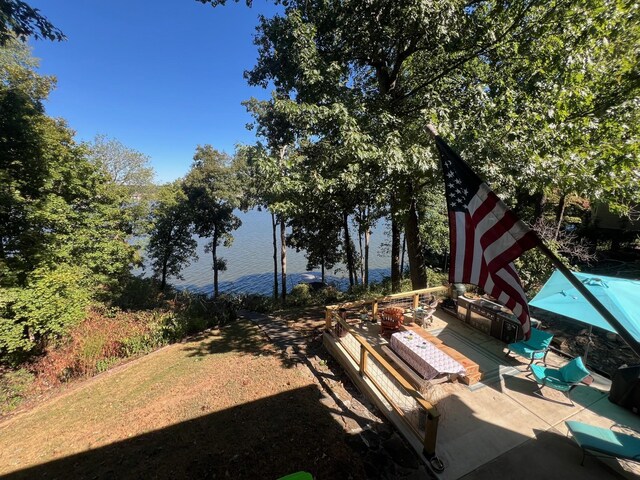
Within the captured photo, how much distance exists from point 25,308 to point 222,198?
14.5 m

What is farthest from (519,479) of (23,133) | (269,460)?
(23,133)

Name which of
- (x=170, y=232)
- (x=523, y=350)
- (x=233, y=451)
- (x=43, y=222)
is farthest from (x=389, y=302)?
(x=170, y=232)

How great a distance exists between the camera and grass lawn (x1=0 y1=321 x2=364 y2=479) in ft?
15.4

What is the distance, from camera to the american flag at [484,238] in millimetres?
2662

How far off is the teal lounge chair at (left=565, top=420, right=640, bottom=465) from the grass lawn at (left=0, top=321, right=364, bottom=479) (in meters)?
3.48

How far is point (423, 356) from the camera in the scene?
6473mm

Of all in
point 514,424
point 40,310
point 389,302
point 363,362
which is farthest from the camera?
point 389,302

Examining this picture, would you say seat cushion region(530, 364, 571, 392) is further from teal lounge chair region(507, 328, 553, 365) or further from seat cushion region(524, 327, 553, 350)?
seat cushion region(524, 327, 553, 350)

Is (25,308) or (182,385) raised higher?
(25,308)

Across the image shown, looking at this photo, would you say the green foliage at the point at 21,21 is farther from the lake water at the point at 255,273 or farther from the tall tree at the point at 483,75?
the lake water at the point at 255,273

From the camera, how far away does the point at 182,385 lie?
7.22 meters

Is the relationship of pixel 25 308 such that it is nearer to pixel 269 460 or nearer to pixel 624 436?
pixel 269 460

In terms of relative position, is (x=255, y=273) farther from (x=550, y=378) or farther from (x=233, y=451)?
(x=550, y=378)

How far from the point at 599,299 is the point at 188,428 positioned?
8724 mm
